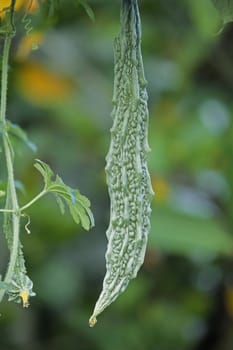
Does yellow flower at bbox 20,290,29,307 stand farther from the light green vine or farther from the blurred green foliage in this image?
the blurred green foliage

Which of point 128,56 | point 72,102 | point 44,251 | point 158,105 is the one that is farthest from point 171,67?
point 128,56

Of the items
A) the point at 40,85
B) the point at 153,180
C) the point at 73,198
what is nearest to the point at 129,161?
the point at 73,198

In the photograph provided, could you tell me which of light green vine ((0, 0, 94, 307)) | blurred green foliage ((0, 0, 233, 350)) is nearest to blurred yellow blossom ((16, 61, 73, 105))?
blurred green foliage ((0, 0, 233, 350))

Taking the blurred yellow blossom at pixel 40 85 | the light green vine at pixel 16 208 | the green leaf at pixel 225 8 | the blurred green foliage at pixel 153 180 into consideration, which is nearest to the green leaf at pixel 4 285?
the light green vine at pixel 16 208

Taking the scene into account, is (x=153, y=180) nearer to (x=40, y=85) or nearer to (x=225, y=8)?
(x=40, y=85)

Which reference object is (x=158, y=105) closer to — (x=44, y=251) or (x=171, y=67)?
(x=171, y=67)

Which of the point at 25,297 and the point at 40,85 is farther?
the point at 40,85

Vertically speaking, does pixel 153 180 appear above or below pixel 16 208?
below
